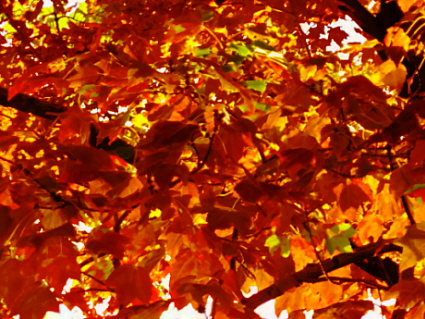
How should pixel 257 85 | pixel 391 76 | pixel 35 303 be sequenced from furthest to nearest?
1. pixel 391 76
2. pixel 257 85
3. pixel 35 303

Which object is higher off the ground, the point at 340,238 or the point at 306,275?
the point at 340,238

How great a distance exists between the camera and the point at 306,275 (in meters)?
2.38

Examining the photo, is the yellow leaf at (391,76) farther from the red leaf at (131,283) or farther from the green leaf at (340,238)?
the red leaf at (131,283)

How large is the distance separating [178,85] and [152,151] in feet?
1.67

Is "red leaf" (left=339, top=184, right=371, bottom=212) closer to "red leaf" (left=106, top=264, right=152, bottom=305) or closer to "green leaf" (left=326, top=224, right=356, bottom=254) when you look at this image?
"green leaf" (left=326, top=224, right=356, bottom=254)

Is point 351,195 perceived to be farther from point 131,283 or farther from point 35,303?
point 35,303

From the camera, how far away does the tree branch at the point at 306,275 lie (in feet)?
7.40

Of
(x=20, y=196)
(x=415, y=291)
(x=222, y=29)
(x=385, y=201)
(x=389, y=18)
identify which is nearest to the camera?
(x=415, y=291)

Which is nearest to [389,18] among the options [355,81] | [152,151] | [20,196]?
[355,81]

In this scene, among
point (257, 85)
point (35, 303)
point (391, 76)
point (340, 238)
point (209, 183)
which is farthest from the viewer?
point (209, 183)

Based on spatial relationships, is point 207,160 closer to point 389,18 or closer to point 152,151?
point 152,151

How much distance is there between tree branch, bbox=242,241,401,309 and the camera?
226 cm

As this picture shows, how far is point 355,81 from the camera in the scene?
2.00 metres

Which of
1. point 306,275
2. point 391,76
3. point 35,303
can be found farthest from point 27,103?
point 391,76
